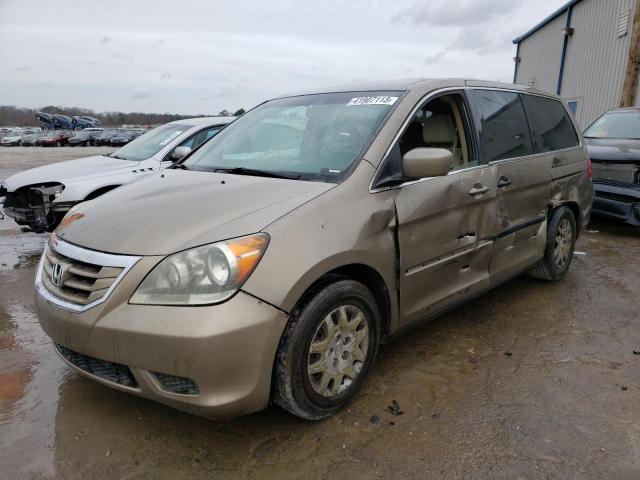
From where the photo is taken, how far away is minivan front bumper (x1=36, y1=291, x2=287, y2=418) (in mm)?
2035

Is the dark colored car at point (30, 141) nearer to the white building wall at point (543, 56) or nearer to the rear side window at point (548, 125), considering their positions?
the white building wall at point (543, 56)

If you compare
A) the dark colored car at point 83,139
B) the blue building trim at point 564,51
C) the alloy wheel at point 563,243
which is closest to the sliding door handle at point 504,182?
the alloy wheel at point 563,243

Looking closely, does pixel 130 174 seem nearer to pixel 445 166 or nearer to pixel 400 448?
pixel 445 166

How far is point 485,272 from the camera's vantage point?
11.5 ft

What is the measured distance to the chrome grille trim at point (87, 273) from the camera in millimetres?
2172

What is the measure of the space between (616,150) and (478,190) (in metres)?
4.56

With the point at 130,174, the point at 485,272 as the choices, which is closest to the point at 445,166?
the point at 485,272

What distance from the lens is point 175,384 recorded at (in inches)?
85.4

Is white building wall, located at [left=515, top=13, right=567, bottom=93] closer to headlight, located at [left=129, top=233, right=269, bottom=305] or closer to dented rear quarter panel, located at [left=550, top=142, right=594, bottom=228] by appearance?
dented rear quarter panel, located at [left=550, top=142, right=594, bottom=228]

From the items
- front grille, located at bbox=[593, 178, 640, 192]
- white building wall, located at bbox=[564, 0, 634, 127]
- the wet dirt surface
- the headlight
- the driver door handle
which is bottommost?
the wet dirt surface

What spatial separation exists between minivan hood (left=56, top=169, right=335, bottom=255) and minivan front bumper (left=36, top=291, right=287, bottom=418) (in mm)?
311

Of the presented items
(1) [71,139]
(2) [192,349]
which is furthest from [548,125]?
(1) [71,139]

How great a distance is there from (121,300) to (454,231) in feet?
6.55

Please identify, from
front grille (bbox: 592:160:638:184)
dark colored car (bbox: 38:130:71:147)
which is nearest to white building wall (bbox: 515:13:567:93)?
front grille (bbox: 592:160:638:184)
